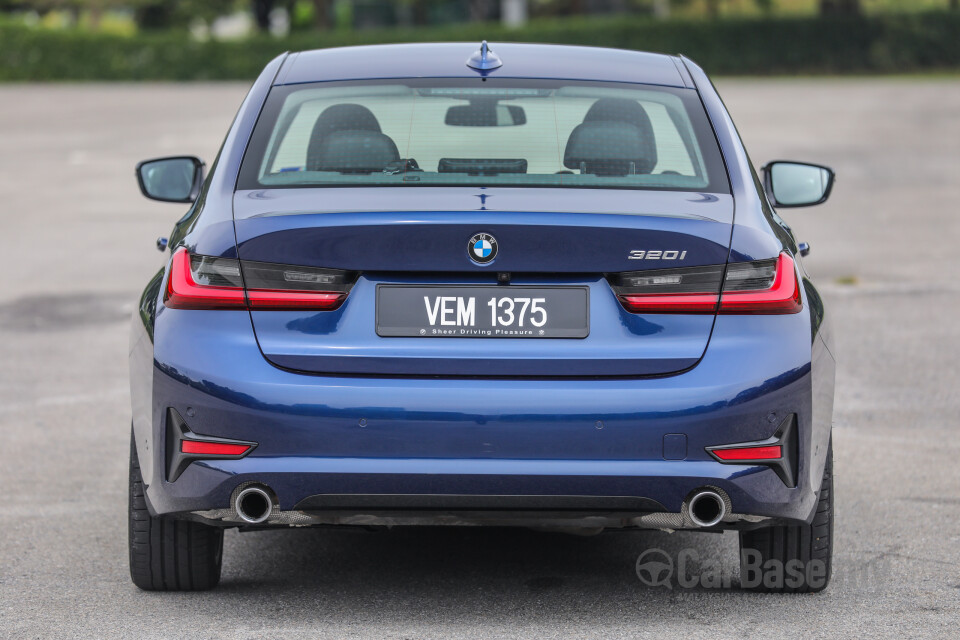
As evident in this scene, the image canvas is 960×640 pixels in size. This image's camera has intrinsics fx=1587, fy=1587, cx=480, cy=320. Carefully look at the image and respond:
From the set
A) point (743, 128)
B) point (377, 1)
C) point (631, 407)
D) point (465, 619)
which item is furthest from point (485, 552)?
point (377, 1)

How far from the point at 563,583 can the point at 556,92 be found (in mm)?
1557

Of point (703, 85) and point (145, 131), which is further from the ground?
point (703, 85)

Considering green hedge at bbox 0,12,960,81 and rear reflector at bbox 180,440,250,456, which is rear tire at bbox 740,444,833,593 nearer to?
rear reflector at bbox 180,440,250,456

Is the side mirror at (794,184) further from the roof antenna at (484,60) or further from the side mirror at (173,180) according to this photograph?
the side mirror at (173,180)

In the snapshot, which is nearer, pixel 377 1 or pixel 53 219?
pixel 53 219

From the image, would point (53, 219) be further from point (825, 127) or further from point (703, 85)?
point (825, 127)

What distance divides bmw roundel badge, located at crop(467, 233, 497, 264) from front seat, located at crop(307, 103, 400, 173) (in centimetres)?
67

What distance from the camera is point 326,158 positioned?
A: 4797mm

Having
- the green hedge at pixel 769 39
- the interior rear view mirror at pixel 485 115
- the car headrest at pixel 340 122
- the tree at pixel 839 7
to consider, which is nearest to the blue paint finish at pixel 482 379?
the car headrest at pixel 340 122

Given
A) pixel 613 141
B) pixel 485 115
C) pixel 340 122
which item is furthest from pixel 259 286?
pixel 613 141

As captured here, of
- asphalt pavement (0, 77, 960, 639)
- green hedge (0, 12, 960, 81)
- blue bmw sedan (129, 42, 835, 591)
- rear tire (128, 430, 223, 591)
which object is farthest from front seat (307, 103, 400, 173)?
green hedge (0, 12, 960, 81)

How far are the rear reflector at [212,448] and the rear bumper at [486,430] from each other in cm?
3

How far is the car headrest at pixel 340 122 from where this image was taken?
4891 mm

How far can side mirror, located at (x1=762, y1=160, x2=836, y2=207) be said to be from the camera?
5582mm
